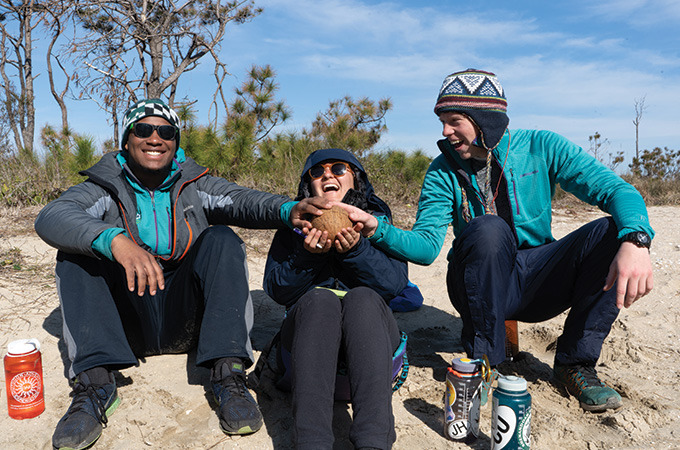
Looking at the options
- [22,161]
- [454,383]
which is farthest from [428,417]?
[22,161]

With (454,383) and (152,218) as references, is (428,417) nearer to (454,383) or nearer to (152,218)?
(454,383)

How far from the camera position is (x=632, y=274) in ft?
6.81

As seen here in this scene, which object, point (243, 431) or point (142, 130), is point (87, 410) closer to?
point (243, 431)

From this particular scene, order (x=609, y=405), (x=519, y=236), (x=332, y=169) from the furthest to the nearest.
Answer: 1. (x=519, y=236)
2. (x=332, y=169)
3. (x=609, y=405)

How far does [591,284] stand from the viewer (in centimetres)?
242

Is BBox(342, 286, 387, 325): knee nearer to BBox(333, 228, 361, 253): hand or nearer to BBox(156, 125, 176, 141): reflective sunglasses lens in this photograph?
BBox(333, 228, 361, 253): hand

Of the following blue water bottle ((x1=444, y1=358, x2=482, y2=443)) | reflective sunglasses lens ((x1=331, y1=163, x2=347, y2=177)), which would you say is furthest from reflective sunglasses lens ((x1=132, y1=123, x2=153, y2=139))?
blue water bottle ((x1=444, y1=358, x2=482, y2=443))

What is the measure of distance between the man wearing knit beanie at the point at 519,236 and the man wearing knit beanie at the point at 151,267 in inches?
28.8

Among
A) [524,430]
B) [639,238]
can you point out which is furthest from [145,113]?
[639,238]

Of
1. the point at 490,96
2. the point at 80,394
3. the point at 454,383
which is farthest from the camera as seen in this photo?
the point at 490,96

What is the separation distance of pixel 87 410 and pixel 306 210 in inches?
50.0

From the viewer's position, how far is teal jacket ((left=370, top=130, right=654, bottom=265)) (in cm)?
247

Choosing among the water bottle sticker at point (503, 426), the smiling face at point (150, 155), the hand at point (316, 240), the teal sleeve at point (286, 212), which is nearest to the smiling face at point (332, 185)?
the teal sleeve at point (286, 212)

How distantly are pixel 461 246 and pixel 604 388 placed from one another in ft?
3.04
